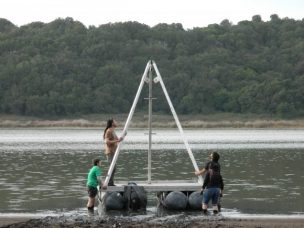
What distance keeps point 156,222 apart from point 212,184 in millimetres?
2155

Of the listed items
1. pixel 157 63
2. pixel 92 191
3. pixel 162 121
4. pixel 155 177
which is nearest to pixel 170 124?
pixel 162 121

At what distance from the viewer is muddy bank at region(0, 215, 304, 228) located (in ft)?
56.2

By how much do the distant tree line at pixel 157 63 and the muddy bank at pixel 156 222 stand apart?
3978 inches

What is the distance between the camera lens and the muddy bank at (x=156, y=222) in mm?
17141

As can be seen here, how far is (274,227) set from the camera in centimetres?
Answer: 1678

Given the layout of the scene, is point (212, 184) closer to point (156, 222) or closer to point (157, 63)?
point (156, 222)

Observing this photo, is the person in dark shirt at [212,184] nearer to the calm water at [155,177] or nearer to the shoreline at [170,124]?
the calm water at [155,177]

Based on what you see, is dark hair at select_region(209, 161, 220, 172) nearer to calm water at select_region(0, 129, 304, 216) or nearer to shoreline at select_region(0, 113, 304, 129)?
calm water at select_region(0, 129, 304, 216)

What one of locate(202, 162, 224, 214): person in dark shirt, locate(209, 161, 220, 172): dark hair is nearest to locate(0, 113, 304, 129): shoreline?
locate(202, 162, 224, 214): person in dark shirt

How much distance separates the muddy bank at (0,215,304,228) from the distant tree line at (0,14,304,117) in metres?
101

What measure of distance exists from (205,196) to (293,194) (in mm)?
5602

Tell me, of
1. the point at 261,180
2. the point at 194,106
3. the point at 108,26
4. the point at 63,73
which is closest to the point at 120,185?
the point at 261,180

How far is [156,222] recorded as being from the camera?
703 inches

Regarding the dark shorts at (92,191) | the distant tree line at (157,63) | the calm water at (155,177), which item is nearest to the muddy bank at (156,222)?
the dark shorts at (92,191)
